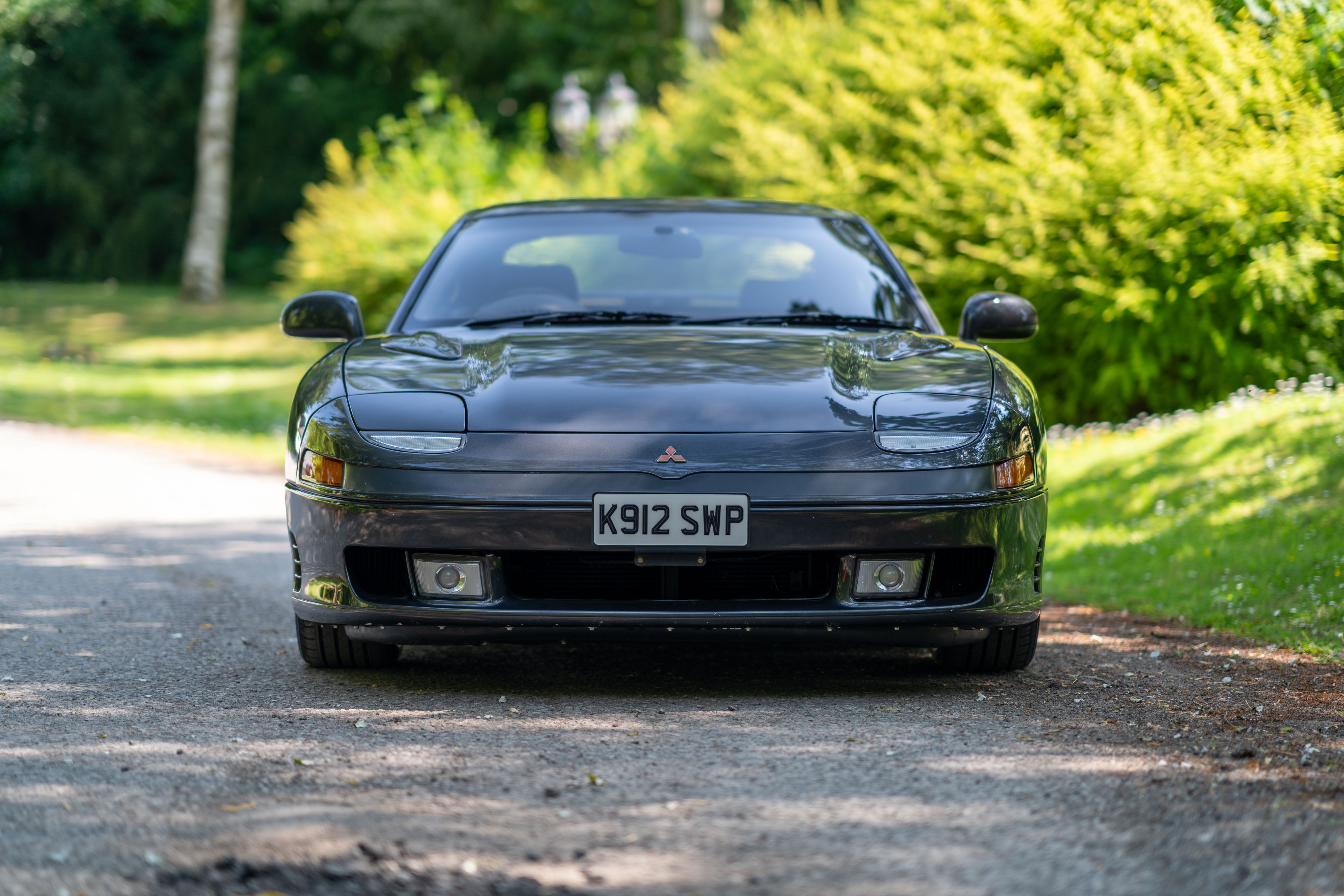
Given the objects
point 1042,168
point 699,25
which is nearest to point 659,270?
point 1042,168

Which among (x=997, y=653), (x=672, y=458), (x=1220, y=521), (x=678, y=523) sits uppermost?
(x=672, y=458)

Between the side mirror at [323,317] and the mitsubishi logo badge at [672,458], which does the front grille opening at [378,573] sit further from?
the side mirror at [323,317]

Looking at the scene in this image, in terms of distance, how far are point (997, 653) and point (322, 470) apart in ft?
6.53

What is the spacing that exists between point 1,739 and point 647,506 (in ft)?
5.41

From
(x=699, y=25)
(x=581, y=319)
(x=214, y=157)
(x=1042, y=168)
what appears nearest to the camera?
(x=581, y=319)

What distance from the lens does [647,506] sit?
12.5 feet

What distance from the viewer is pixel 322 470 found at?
4.04 meters

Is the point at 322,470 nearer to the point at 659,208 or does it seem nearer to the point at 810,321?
the point at 810,321

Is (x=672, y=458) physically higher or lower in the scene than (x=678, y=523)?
higher

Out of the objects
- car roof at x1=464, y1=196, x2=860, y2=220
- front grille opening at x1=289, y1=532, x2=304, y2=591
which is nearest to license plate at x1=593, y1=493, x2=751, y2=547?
front grille opening at x1=289, y1=532, x2=304, y2=591

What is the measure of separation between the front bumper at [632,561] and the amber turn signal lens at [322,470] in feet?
0.18

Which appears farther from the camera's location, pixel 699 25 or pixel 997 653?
pixel 699 25

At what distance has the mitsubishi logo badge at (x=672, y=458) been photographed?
3.86 meters

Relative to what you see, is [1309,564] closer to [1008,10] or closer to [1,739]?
[1,739]
